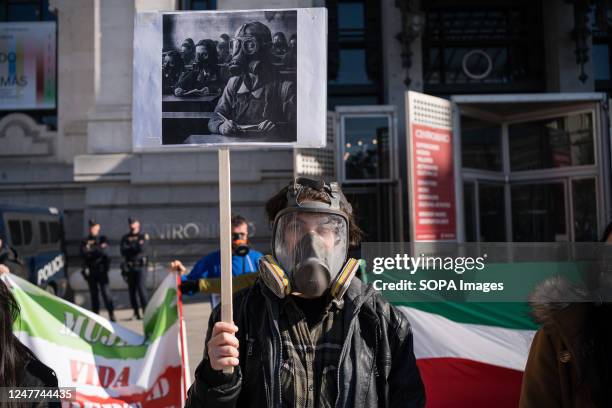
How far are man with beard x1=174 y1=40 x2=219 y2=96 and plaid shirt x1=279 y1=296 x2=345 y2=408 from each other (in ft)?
2.92

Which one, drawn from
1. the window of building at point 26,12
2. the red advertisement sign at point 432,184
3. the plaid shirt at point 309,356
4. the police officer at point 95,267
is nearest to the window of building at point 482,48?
the red advertisement sign at point 432,184

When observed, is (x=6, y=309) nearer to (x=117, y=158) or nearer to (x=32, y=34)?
(x=117, y=158)

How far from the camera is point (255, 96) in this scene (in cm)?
215

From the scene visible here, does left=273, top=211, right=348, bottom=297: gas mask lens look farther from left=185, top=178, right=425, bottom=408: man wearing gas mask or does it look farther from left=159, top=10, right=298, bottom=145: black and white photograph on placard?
left=159, top=10, right=298, bottom=145: black and white photograph on placard

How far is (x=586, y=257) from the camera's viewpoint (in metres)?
2.51

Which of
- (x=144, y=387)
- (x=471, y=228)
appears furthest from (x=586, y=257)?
(x=471, y=228)

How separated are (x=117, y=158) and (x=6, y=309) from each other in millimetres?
11043

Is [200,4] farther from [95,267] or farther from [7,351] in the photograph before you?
[7,351]

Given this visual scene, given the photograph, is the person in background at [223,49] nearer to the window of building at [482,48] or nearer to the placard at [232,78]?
the placard at [232,78]

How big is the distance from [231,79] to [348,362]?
3.82 ft

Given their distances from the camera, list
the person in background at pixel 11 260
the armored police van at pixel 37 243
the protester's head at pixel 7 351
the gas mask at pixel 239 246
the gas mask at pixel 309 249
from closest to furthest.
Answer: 1. the protester's head at pixel 7 351
2. the gas mask at pixel 309 249
3. the gas mask at pixel 239 246
4. the person in background at pixel 11 260
5. the armored police van at pixel 37 243

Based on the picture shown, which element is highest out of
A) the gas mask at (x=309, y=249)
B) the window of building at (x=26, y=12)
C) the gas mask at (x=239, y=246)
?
the window of building at (x=26, y=12)

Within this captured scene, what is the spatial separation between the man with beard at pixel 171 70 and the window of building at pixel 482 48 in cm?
1195

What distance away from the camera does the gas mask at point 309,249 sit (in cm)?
194
